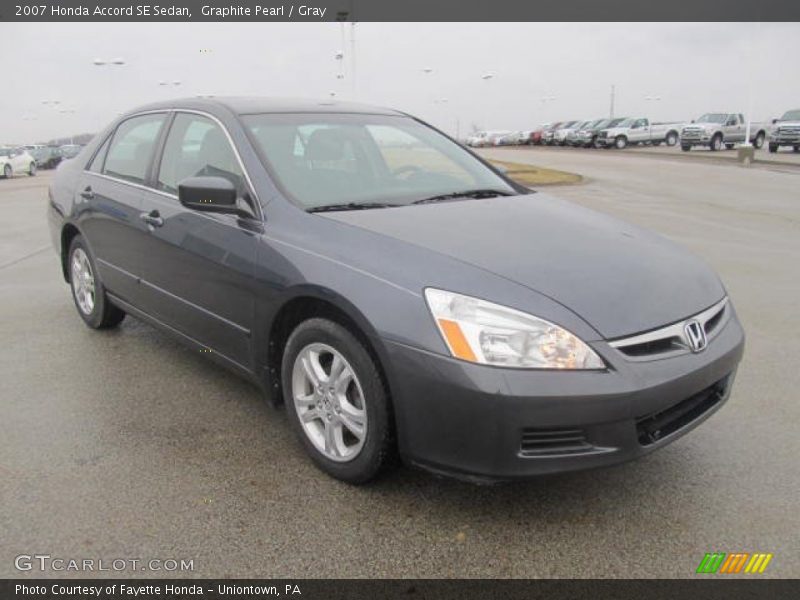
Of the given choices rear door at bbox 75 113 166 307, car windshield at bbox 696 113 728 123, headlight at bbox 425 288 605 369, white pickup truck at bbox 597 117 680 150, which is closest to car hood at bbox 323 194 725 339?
headlight at bbox 425 288 605 369

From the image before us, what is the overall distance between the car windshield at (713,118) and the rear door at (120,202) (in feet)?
127

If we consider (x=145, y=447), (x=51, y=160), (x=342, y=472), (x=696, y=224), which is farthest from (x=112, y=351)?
(x=51, y=160)

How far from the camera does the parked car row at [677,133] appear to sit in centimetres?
3336

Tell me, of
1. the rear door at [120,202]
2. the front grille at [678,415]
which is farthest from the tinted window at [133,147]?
Result: the front grille at [678,415]

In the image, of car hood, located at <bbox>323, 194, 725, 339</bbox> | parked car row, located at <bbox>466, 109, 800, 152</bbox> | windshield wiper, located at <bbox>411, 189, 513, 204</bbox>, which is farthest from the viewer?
parked car row, located at <bbox>466, 109, 800, 152</bbox>

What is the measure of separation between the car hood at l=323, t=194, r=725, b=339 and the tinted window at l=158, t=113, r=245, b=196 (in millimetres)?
768

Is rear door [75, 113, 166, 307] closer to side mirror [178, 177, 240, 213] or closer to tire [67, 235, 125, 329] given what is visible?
tire [67, 235, 125, 329]

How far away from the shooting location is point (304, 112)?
12.9 ft

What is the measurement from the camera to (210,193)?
3.21m

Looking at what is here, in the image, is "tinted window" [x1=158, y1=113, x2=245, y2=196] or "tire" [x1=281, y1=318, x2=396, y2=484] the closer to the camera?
"tire" [x1=281, y1=318, x2=396, y2=484]

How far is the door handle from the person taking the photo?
3.90 m

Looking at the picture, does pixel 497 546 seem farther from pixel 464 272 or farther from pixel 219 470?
pixel 219 470

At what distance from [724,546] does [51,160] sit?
4964 cm

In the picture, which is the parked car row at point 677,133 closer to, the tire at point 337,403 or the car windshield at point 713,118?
the car windshield at point 713,118
